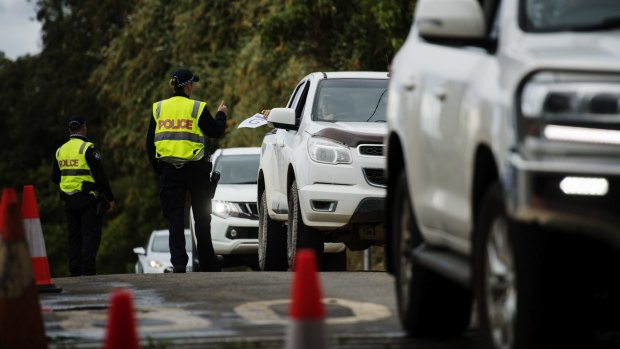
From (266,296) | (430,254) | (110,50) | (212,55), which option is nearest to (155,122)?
(266,296)

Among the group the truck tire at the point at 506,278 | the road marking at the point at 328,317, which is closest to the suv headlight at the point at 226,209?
the road marking at the point at 328,317

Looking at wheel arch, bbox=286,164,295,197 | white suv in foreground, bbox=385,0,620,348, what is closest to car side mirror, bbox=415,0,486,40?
white suv in foreground, bbox=385,0,620,348

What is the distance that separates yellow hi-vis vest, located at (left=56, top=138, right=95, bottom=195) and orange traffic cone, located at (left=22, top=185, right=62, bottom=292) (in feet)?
19.6

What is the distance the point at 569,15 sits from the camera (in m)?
7.36

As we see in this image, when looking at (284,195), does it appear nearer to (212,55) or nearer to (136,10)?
(212,55)

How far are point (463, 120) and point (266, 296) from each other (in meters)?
3.79

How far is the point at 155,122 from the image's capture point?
53.4 feet

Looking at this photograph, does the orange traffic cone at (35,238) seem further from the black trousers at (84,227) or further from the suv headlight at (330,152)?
the black trousers at (84,227)

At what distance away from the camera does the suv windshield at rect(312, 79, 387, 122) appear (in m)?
15.6

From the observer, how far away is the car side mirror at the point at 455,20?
7.41m

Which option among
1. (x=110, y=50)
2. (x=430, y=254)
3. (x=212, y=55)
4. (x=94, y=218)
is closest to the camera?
(x=430, y=254)

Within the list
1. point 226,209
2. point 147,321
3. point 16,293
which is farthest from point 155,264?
point 16,293

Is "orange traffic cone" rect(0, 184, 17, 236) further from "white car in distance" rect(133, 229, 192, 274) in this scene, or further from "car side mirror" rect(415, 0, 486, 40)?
"white car in distance" rect(133, 229, 192, 274)

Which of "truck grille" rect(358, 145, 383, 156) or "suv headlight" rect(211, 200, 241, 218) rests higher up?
"truck grille" rect(358, 145, 383, 156)
